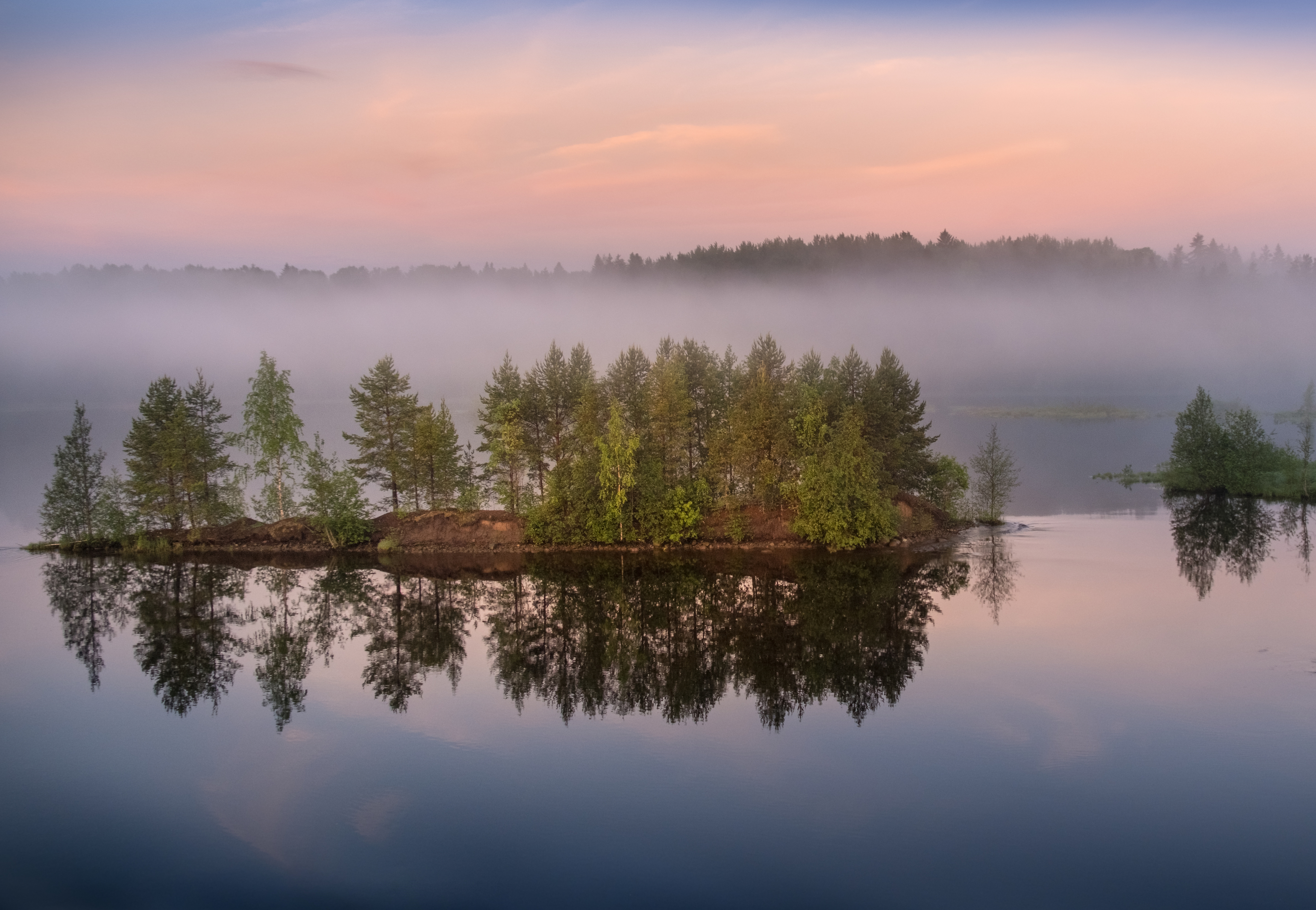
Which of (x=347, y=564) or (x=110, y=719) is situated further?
(x=347, y=564)

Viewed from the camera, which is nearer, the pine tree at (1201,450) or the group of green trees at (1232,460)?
the group of green trees at (1232,460)

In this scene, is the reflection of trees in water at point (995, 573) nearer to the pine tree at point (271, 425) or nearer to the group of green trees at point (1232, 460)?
the group of green trees at point (1232, 460)

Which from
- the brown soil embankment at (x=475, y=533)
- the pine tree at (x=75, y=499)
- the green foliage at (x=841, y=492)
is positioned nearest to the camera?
the green foliage at (x=841, y=492)

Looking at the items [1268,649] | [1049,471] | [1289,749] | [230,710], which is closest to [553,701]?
[230,710]

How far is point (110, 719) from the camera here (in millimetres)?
31406

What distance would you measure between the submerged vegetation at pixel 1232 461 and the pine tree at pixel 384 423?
67.1 m

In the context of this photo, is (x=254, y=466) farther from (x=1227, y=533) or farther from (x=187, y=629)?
(x=1227, y=533)

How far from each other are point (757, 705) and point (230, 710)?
1911cm

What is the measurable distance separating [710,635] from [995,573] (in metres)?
20.4

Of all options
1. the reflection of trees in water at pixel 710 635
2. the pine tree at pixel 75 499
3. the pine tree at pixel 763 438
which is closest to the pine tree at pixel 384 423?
the reflection of trees in water at pixel 710 635

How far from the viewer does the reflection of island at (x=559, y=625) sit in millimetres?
33344

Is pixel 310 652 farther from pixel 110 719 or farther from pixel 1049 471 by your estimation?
pixel 1049 471

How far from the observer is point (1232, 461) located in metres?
78.2

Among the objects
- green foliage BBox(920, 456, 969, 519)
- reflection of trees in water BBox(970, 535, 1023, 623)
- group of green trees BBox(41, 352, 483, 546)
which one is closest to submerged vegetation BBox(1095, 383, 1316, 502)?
green foliage BBox(920, 456, 969, 519)
